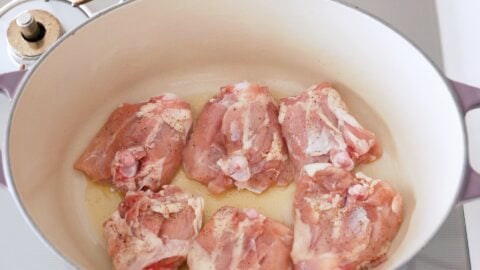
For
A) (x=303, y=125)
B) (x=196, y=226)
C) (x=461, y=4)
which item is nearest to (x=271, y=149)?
(x=303, y=125)

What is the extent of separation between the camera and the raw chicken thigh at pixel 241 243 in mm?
1102

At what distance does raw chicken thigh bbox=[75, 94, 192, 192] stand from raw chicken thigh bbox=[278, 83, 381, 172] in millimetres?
204

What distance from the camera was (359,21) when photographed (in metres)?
1.17

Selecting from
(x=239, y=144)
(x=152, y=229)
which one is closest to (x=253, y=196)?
(x=239, y=144)

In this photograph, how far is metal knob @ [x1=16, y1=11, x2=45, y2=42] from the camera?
51.2 inches

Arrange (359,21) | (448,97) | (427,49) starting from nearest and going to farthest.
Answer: (448,97)
(359,21)
(427,49)

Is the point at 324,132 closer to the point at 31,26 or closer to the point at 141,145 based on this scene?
the point at 141,145

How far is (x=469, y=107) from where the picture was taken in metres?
1.03

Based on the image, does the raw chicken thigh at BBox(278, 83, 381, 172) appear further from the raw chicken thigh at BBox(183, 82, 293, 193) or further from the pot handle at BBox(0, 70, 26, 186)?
the pot handle at BBox(0, 70, 26, 186)

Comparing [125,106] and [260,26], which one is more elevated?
[260,26]

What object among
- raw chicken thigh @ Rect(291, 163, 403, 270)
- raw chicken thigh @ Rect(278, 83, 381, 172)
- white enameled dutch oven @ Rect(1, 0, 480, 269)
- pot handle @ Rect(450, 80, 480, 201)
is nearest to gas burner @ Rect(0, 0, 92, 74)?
white enameled dutch oven @ Rect(1, 0, 480, 269)

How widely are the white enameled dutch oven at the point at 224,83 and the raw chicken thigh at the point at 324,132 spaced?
0.06m

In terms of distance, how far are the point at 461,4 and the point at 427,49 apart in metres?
0.11

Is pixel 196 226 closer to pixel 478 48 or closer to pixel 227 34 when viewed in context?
pixel 227 34
